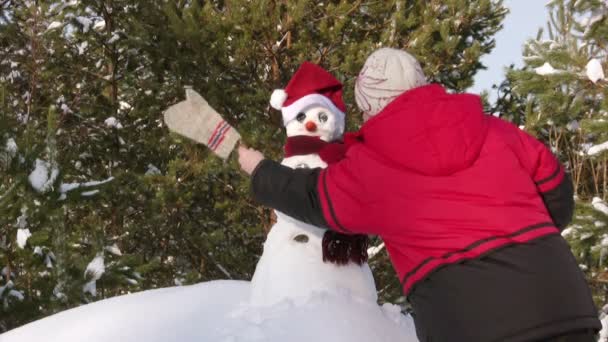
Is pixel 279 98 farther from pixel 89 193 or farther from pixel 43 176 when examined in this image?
pixel 43 176

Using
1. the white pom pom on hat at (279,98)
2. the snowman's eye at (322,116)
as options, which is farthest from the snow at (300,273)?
the white pom pom on hat at (279,98)

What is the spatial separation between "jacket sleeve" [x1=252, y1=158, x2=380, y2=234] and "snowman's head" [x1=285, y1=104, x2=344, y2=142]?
78.5 inches

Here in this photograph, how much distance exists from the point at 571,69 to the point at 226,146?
388cm

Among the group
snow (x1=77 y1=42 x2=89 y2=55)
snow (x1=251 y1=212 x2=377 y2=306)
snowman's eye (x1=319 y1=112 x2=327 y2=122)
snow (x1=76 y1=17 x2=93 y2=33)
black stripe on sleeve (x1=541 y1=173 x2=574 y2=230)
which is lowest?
snow (x1=251 y1=212 x2=377 y2=306)

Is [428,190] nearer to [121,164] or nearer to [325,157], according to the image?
[325,157]

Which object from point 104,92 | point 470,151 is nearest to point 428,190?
point 470,151

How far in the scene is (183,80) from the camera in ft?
25.3

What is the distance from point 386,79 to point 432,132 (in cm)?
33

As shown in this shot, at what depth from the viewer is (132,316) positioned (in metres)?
2.80

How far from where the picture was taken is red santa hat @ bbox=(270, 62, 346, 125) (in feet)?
13.0

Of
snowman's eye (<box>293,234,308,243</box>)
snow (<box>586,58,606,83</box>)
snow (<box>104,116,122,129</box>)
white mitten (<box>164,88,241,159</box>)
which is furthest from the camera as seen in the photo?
snow (<box>104,116,122,129</box>)

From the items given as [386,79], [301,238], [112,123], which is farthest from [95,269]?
[112,123]

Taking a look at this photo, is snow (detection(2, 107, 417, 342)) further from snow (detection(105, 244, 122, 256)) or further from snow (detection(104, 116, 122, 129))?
snow (detection(104, 116, 122, 129))

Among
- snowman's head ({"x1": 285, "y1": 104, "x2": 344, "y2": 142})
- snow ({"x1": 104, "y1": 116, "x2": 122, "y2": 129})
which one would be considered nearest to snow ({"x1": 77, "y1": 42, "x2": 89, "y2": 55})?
snow ({"x1": 104, "y1": 116, "x2": 122, "y2": 129})
